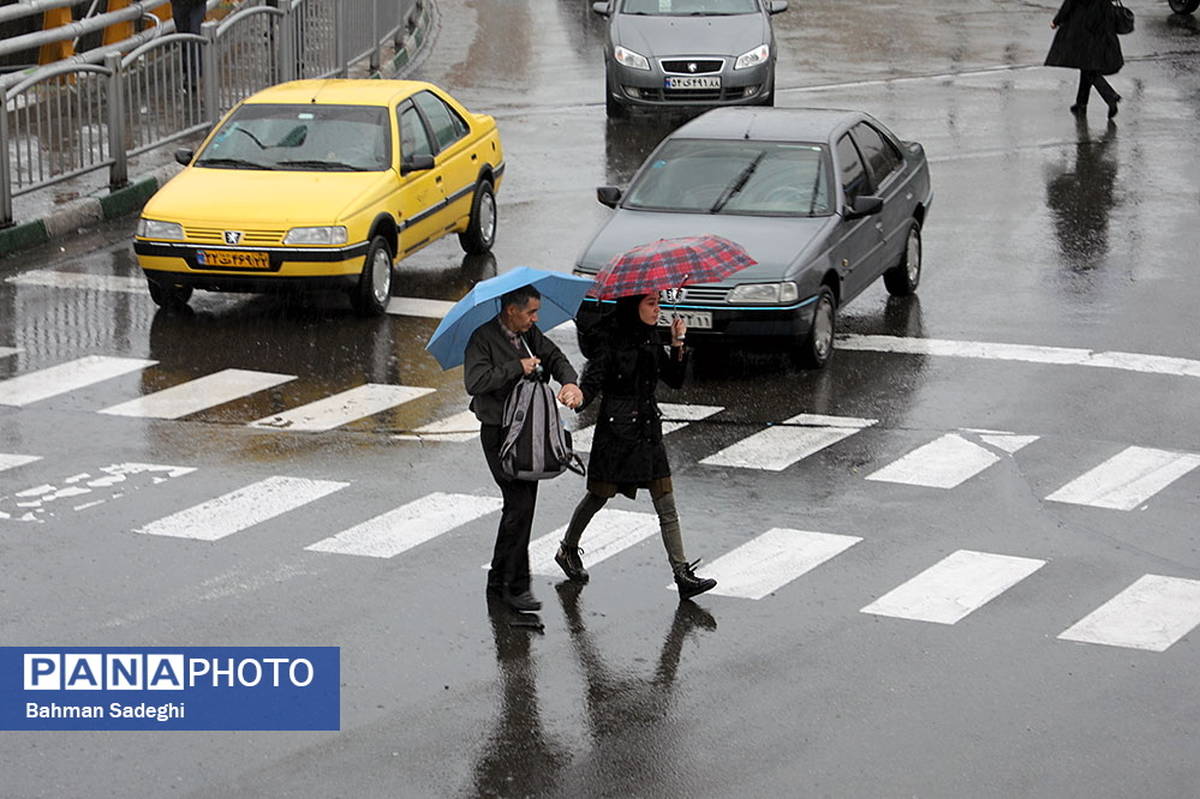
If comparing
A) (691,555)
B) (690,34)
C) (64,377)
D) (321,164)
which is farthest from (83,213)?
(691,555)

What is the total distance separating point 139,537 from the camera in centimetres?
1055

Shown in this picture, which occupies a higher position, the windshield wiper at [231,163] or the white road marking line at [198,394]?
the windshield wiper at [231,163]

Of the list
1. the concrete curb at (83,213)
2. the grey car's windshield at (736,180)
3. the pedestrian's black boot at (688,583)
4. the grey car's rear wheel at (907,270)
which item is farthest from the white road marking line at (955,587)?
the concrete curb at (83,213)

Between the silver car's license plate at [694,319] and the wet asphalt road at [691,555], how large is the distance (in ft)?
1.48

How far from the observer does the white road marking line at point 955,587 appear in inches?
375

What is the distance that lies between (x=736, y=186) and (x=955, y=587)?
19.0ft

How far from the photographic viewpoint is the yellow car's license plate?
15.0 m

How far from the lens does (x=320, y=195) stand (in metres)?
15.5

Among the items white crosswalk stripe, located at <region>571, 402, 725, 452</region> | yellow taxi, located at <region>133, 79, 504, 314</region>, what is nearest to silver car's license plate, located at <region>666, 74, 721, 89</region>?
yellow taxi, located at <region>133, 79, 504, 314</region>

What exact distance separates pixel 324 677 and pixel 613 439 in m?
1.93

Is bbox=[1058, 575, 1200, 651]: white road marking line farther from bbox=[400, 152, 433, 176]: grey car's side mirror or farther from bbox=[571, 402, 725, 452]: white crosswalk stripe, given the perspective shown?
bbox=[400, 152, 433, 176]: grey car's side mirror

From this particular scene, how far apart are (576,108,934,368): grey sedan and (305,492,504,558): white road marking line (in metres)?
3.01

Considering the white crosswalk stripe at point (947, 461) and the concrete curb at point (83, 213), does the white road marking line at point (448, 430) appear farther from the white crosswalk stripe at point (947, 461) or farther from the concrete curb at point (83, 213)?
the concrete curb at point (83, 213)

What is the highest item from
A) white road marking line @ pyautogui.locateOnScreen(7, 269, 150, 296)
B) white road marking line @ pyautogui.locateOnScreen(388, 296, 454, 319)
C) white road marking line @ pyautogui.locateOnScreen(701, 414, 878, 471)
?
white road marking line @ pyautogui.locateOnScreen(701, 414, 878, 471)
